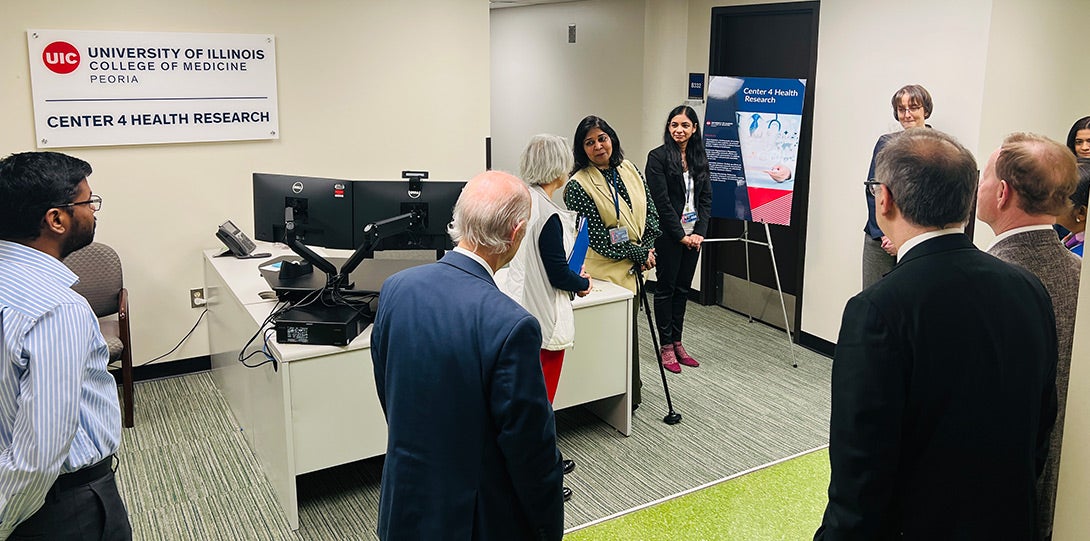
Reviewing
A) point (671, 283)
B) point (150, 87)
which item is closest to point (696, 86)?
point (671, 283)

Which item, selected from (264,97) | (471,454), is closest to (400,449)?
(471,454)

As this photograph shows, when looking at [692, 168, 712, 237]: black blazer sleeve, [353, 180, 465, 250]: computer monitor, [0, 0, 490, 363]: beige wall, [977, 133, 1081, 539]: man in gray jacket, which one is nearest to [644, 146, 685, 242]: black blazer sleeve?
[692, 168, 712, 237]: black blazer sleeve

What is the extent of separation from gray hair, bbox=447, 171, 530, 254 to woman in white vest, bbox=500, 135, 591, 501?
1159 millimetres

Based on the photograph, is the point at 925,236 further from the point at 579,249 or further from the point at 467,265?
the point at 579,249

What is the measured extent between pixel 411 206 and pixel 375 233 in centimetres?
28

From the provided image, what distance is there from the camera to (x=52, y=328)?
1.75 meters

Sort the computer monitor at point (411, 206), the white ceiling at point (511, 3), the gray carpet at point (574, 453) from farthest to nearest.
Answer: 1. the white ceiling at point (511, 3)
2. the computer monitor at point (411, 206)
3. the gray carpet at point (574, 453)

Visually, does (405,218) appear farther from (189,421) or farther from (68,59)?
(68,59)

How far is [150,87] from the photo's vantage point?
4465mm

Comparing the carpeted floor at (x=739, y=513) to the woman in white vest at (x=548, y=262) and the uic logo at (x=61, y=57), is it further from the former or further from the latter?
the uic logo at (x=61, y=57)

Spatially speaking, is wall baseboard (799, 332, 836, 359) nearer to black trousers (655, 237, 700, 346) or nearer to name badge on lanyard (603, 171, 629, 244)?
black trousers (655, 237, 700, 346)

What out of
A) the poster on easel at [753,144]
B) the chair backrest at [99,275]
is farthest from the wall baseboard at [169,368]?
the poster on easel at [753,144]

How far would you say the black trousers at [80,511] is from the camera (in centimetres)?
188

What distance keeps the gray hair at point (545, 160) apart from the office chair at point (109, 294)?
225 centimetres
